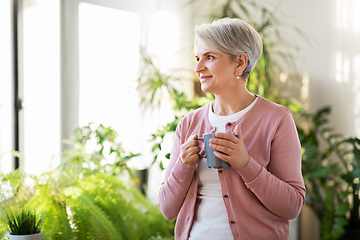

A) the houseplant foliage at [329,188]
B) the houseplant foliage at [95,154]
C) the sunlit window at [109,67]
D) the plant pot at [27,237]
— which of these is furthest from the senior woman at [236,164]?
the sunlit window at [109,67]

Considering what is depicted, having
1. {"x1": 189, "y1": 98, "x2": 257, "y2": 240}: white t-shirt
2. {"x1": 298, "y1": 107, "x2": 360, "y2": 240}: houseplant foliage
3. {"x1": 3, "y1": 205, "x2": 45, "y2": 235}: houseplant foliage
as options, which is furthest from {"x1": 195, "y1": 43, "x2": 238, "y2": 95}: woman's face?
{"x1": 298, "y1": 107, "x2": 360, "y2": 240}: houseplant foliage

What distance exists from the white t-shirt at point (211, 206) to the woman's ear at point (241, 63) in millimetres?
113

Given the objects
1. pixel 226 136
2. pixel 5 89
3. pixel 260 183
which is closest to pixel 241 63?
pixel 226 136

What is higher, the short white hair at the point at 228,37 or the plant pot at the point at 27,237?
the short white hair at the point at 228,37

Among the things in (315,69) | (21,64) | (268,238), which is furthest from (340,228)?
(21,64)

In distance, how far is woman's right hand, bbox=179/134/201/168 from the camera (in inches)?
44.0

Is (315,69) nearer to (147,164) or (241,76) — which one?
(147,164)

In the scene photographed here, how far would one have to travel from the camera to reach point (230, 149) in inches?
40.9

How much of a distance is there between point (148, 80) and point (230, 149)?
4.40 ft

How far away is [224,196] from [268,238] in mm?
181

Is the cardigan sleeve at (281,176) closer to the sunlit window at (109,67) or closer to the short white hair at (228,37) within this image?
the short white hair at (228,37)

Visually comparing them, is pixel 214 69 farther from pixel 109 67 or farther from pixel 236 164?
pixel 109 67

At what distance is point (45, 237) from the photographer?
55.6 inches

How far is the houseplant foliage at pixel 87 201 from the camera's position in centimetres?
148
